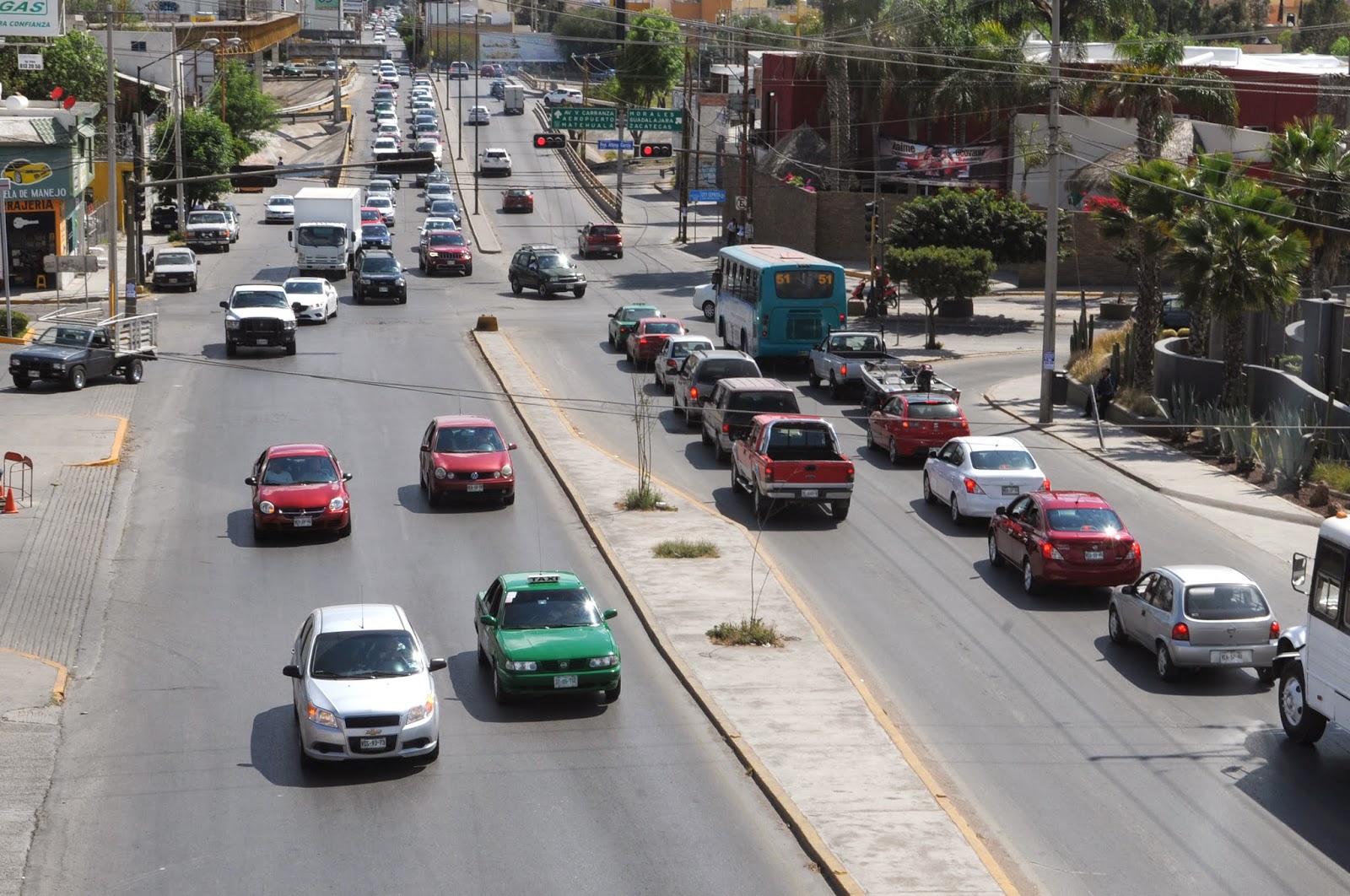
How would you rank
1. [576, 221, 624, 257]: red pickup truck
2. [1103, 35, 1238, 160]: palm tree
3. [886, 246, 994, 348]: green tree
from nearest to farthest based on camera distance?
[1103, 35, 1238, 160]: palm tree
[886, 246, 994, 348]: green tree
[576, 221, 624, 257]: red pickup truck

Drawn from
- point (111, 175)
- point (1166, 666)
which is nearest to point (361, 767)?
point (1166, 666)

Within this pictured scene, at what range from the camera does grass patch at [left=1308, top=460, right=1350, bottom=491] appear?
3309cm

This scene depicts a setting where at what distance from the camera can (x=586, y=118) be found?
8656 centimetres

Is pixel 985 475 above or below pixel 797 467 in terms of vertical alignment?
below

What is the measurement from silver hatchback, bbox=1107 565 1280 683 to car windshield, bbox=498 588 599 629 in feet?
24.8

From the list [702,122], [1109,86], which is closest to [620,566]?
[1109,86]

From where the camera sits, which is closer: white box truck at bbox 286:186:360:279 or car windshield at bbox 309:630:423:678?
car windshield at bbox 309:630:423:678

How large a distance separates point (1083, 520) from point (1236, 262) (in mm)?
Result: 15115

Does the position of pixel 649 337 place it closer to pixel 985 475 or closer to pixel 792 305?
pixel 792 305

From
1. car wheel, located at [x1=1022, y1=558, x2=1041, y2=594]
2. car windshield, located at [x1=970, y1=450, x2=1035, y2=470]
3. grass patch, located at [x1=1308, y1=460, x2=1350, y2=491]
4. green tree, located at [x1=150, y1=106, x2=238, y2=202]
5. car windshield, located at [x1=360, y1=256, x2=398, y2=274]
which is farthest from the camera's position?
green tree, located at [x1=150, y1=106, x2=238, y2=202]

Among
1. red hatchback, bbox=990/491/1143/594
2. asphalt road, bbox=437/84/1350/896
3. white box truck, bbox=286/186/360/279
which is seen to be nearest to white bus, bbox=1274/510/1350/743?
asphalt road, bbox=437/84/1350/896

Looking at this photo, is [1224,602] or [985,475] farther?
[985,475]

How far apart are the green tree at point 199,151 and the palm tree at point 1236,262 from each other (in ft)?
200

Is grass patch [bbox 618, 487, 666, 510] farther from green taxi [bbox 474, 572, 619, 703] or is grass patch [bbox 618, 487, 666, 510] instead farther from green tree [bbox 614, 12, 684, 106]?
green tree [bbox 614, 12, 684, 106]
